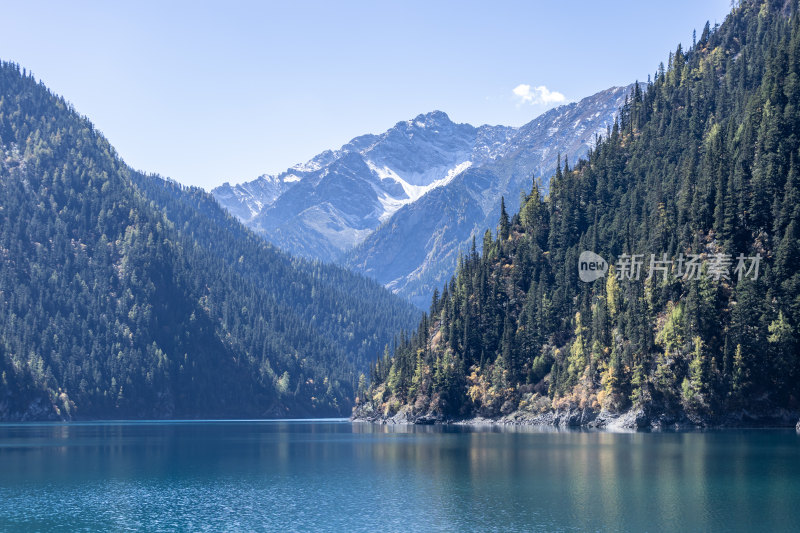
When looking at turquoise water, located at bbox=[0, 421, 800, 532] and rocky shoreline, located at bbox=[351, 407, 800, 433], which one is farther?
rocky shoreline, located at bbox=[351, 407, 800, 433]

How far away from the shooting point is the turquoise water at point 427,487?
7412 centimetres

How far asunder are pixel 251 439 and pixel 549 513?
124 meters

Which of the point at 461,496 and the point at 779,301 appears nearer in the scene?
the point at 461,496

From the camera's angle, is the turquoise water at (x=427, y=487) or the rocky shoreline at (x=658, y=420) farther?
the rocky shoreline at (x=658, y=420)

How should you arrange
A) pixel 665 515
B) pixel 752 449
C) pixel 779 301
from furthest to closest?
pixel 779 301, pixel 752 449, pixel 665 515

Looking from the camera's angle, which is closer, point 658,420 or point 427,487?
point 427,487

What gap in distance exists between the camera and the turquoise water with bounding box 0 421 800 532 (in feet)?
243

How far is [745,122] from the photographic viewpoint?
640 feet

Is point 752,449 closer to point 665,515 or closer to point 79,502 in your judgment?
point 665,515

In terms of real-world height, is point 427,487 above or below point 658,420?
above

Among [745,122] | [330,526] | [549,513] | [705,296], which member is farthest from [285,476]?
[745,122]

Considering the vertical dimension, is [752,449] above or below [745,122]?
below

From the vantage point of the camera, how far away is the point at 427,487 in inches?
3733

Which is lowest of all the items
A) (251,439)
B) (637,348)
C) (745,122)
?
(251,439)
